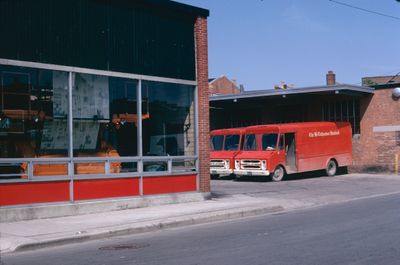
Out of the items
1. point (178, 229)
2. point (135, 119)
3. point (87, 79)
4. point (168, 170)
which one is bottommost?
point (178, 229)

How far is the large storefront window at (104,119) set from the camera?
50.2 feet

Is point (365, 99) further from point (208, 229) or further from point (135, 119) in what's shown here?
point (208, 229)

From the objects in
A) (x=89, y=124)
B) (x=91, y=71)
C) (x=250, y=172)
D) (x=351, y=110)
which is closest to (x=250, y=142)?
(x=250, y=172)

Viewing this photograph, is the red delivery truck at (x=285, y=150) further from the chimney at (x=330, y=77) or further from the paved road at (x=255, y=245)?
the paved road at (x=255, y=245)

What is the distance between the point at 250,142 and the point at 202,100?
9.51m

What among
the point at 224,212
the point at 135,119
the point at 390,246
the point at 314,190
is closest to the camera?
the point at 390,246

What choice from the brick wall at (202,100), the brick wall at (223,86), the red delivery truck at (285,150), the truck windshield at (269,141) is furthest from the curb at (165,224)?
the brick wall at (223,86)

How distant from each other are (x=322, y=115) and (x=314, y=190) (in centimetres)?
1103

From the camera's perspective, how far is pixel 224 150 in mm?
28500

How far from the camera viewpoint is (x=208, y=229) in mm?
12703

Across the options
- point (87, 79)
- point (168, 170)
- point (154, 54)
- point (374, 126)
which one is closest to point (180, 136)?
point (168, 170)

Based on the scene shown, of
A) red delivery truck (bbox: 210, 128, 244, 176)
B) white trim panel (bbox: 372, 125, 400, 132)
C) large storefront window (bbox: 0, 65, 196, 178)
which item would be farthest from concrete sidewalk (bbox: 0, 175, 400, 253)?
white trim panel (bbox: 372, 125, 400, 132)

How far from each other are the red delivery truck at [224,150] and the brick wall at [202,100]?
358 inches

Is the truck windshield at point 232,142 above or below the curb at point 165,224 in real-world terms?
above
